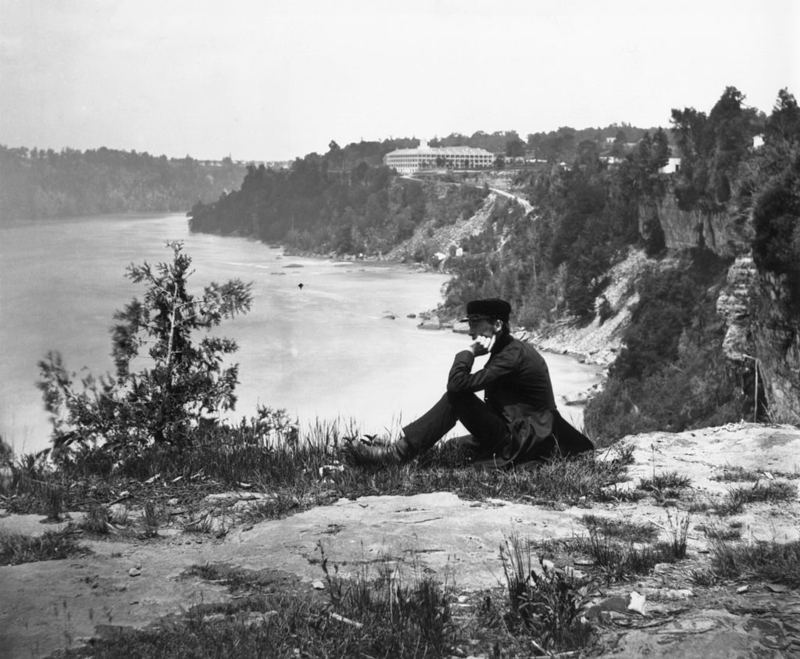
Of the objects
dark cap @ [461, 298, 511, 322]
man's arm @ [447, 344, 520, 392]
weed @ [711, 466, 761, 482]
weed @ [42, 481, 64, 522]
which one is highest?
dark cap @ [461, 298, 511, 322]

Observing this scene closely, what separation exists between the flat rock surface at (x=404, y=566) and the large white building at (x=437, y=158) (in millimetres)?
121196

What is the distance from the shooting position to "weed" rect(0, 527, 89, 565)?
4.51m

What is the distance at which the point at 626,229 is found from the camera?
211 ft

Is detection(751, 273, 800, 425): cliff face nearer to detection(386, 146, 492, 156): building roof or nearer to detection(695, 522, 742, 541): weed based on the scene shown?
detection(695, 522, 742, 541): weed

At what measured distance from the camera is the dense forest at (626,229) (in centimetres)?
3403

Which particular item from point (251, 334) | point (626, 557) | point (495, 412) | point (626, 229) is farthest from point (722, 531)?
point (626, 229)

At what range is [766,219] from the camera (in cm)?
2705

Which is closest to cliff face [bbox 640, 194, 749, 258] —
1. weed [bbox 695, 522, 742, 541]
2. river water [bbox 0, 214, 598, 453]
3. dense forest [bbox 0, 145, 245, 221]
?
river water [bbox 0, 214, 598, 453]

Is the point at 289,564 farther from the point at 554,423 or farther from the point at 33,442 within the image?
the point at 33,442

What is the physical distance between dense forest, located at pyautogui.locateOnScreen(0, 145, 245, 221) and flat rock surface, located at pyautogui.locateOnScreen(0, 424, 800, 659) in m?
49.8

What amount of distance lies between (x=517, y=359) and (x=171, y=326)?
3.22 m

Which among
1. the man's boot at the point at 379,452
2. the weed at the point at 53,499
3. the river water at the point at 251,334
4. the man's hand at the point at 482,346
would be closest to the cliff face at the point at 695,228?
the river water at the point at 251,334

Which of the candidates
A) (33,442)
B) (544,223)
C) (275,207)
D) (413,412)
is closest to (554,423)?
(33,442)

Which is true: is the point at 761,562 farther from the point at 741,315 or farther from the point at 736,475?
the point at 741,315
